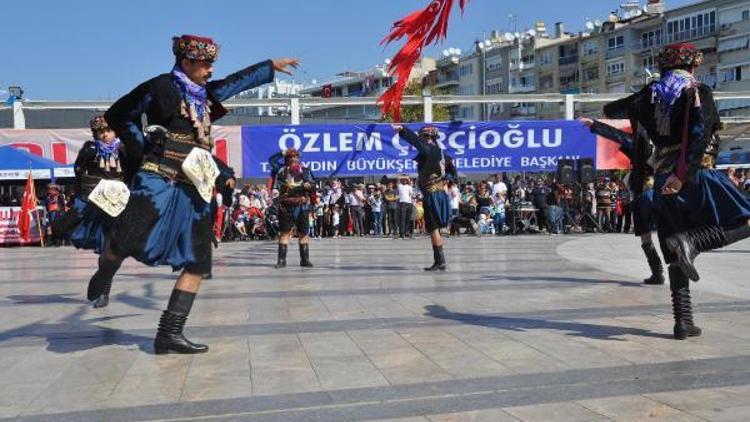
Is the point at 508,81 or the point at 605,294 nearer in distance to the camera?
the point at 605,294

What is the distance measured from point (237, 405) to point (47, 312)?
13.3ft

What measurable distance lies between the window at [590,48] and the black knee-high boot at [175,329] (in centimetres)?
8164

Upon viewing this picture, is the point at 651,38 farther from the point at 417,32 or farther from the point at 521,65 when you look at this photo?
the point at 417,32

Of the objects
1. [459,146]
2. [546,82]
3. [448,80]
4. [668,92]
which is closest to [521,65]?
[546,82]

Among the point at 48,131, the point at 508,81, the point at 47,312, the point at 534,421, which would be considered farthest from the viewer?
the point at 508,81

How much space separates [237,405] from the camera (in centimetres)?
399

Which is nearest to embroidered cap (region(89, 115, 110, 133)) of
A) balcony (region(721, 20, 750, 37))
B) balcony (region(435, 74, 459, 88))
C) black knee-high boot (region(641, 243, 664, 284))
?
black knee-high boot (region(641, 243, 664, 284))

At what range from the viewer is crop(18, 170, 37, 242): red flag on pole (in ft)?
63.1

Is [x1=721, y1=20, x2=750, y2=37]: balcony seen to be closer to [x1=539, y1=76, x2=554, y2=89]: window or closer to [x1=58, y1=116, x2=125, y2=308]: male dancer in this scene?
[x1=539, y1=76, x2=554, y2=89]: window

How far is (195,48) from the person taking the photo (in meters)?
5.13

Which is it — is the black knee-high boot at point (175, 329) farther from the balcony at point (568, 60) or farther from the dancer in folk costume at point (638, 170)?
the balcony at point (568, 60)

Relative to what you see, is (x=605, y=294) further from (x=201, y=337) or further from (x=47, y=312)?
(x=47, y=312)

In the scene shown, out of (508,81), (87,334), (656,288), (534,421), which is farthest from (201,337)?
(508,81)

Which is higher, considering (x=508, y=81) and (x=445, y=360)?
(x=508, y=81)
